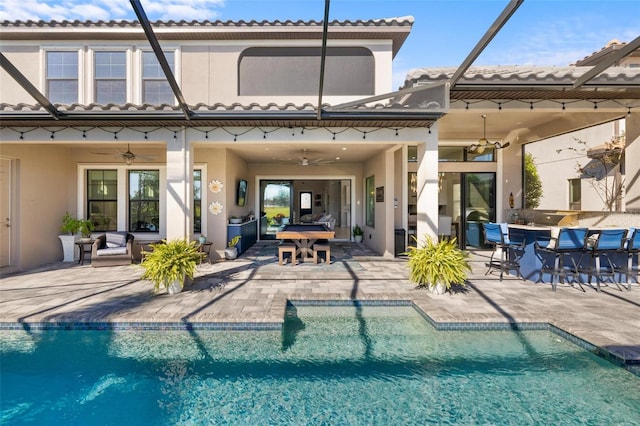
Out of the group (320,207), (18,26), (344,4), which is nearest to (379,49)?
(344,4)

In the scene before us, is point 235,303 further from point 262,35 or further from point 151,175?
point 262,35

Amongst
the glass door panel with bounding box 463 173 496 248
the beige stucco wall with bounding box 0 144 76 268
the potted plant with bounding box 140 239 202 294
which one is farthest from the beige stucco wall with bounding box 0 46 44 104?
the glass door panel with bounding box 463 173 496 248

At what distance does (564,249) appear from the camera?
616cm

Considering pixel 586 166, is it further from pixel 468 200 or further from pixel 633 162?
pixel 633 162

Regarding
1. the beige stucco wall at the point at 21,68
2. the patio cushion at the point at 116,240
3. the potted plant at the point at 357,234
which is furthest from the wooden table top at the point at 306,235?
the beige stucco wall at the point at 21,68

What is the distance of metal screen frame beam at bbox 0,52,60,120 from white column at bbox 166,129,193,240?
1.96 metres

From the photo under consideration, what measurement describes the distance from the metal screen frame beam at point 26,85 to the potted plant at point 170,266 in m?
3.04

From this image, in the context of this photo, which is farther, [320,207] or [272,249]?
[320,207]

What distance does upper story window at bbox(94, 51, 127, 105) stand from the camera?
8758mm

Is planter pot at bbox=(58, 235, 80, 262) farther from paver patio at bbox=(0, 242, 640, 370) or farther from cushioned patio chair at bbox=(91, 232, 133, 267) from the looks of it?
cushioned patio chair at bbox=(91, 232, 133, 267)

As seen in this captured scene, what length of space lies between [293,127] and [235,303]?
12.4 feet

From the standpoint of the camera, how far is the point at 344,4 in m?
4.82

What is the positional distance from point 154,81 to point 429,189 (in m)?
7.55

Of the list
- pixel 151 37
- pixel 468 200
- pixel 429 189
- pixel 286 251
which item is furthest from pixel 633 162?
pixel 151 37
